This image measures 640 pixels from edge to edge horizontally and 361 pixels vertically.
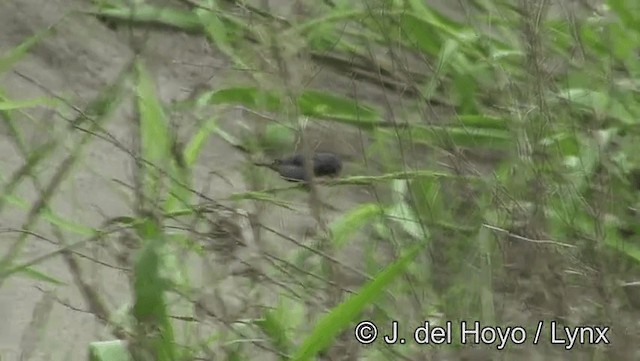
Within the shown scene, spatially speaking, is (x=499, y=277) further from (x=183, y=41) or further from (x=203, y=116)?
(x=183, y=41)

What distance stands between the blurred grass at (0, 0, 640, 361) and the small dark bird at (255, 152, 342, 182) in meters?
0.05

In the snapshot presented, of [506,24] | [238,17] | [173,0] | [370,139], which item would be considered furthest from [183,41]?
[506,24]

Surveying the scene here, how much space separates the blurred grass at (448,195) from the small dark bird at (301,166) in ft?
Result: 0.16

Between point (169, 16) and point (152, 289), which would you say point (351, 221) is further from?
point (169, 16)

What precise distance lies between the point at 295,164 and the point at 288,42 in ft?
0.99

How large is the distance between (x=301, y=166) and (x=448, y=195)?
0.17 meters

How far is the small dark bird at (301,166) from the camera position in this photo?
44.6 inches

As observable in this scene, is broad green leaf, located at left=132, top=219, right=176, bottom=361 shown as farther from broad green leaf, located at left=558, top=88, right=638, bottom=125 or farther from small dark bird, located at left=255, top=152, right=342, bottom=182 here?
broad green leaf, located at left=558, top=88, right=638, bottom=125

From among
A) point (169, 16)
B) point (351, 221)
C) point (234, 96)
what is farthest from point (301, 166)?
point (169, 16)

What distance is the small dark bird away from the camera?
1.13 metres

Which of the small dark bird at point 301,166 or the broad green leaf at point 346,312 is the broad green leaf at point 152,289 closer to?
the broad green leaf at point 346,312

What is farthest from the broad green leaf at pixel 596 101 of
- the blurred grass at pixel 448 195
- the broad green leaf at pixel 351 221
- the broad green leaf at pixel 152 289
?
the broad green leaf at pixel 152 289

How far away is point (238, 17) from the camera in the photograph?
4.64 feet

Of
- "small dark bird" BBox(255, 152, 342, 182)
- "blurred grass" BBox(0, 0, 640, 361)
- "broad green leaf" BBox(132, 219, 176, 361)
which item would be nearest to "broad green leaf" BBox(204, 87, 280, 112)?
"blurred grass" BBox(0, 0, 640, 361)
